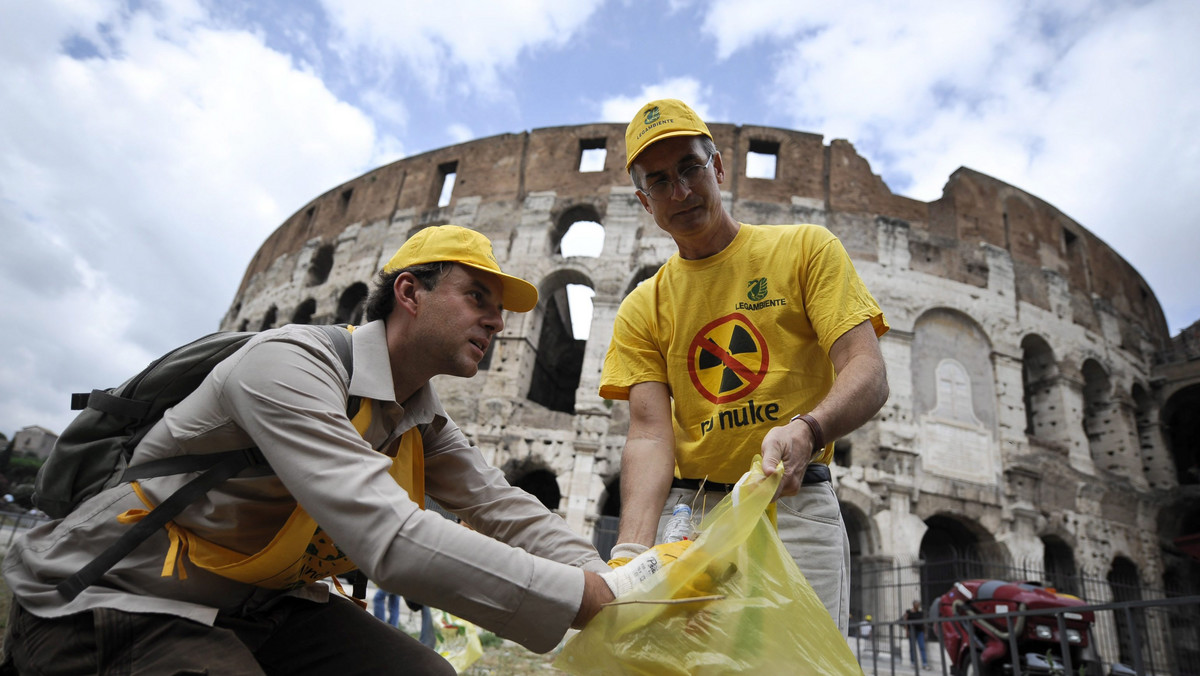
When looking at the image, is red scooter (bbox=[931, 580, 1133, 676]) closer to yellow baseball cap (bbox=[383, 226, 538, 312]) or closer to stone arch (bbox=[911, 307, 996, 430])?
yellow baseball cap (bbox=[383, 226, 538, 312])

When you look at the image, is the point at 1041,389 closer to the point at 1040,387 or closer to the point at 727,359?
the point at 1040,387

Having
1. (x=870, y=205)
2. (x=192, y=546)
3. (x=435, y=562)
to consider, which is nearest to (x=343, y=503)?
(x=435, y=562)

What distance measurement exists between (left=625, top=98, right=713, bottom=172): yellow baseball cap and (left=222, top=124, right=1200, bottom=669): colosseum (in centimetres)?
1026

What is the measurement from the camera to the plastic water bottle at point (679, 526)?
5.59ft

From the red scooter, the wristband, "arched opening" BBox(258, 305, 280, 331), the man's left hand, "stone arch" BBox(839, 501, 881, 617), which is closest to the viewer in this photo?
the man's left hand

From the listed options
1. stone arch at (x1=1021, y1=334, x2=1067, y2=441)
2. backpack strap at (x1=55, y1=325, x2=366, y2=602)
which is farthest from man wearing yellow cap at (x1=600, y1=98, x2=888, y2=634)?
stone arch at (x1=1021, y1=334, x2=1067, y2=441)

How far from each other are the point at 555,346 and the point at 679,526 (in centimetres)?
1571

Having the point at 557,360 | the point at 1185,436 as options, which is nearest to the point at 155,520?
the point at 557,360

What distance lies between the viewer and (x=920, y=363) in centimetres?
1396

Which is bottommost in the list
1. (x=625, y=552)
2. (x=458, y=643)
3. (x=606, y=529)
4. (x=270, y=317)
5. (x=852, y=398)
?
(x=458, y=643)

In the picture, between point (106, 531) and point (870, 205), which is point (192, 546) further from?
point (870, 205)

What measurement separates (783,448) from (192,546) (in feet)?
4.14

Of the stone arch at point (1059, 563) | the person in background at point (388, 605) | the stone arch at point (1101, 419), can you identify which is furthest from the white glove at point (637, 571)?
the stone arch at point (1101, 419)

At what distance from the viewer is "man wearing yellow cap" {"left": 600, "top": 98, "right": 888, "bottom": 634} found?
178cm
